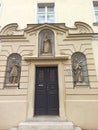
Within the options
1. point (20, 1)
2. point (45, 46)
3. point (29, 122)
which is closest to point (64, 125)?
point (29, 122)

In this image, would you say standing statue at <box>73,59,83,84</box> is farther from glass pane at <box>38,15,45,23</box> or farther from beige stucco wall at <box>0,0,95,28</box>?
glass pane at <box>38,15,45,23</box>

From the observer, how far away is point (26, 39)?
26.4ft

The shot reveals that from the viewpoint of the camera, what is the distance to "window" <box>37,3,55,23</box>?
8922 millimetres

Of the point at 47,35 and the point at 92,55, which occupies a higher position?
the point at 47,35

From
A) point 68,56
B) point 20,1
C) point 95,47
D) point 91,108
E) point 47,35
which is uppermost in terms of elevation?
point 20,1

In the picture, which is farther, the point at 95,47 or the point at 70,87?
the point at 95,47

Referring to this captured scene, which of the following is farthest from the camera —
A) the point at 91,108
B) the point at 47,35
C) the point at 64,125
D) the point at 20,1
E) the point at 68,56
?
the point at 20,1

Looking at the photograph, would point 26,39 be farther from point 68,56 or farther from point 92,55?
point 92,55

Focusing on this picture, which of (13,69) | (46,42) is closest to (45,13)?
(46,42)

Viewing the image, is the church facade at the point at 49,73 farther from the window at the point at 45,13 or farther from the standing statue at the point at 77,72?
the window at the point at 45,13

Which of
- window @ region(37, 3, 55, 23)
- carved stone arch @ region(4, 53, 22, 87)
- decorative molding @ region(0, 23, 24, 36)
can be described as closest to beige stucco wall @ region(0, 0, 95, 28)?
window @ region(37, 3, 55, 23)

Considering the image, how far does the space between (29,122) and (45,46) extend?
145 inches

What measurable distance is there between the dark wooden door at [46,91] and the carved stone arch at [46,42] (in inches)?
31.5

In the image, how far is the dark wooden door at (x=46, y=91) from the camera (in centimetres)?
707
